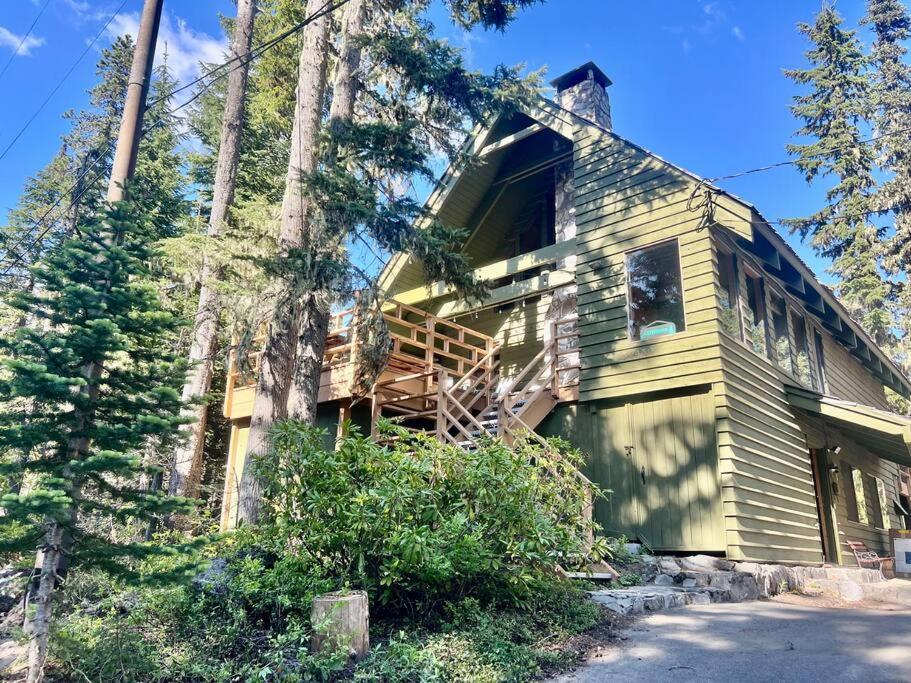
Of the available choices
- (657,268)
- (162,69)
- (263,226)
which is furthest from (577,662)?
(162,69)

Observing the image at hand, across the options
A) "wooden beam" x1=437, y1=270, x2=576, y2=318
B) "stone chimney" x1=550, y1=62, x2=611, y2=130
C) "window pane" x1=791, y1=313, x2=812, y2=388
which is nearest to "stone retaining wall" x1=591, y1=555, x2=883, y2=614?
"window pane" x1=791, y1=313, x2=812, y2=388

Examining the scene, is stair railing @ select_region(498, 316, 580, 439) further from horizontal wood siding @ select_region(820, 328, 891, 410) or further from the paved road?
horizontal wood siding @ select_region(820, 328, 891, 410)

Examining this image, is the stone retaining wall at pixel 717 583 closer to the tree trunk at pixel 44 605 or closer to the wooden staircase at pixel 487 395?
the wooden staircase at pixel 487 395

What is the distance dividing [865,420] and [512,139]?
7887mm

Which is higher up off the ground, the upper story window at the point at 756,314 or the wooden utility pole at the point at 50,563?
the upper story window at the point at 756,314

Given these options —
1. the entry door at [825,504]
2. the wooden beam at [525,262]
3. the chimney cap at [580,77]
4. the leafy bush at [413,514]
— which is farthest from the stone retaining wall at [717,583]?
the chimney cap at [580,77]

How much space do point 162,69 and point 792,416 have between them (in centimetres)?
2255

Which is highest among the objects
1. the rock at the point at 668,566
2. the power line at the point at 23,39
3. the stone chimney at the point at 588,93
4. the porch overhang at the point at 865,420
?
the stone chimney at the point at 588,93

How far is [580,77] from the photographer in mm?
12875

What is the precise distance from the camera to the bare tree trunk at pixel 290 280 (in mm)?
8031

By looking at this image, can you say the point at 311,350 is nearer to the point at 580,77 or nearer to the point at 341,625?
the point at 341,625

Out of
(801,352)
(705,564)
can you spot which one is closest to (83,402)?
(705,564)

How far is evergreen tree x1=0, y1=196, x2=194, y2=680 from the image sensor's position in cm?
400

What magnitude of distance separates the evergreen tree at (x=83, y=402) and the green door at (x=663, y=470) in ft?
22.5
